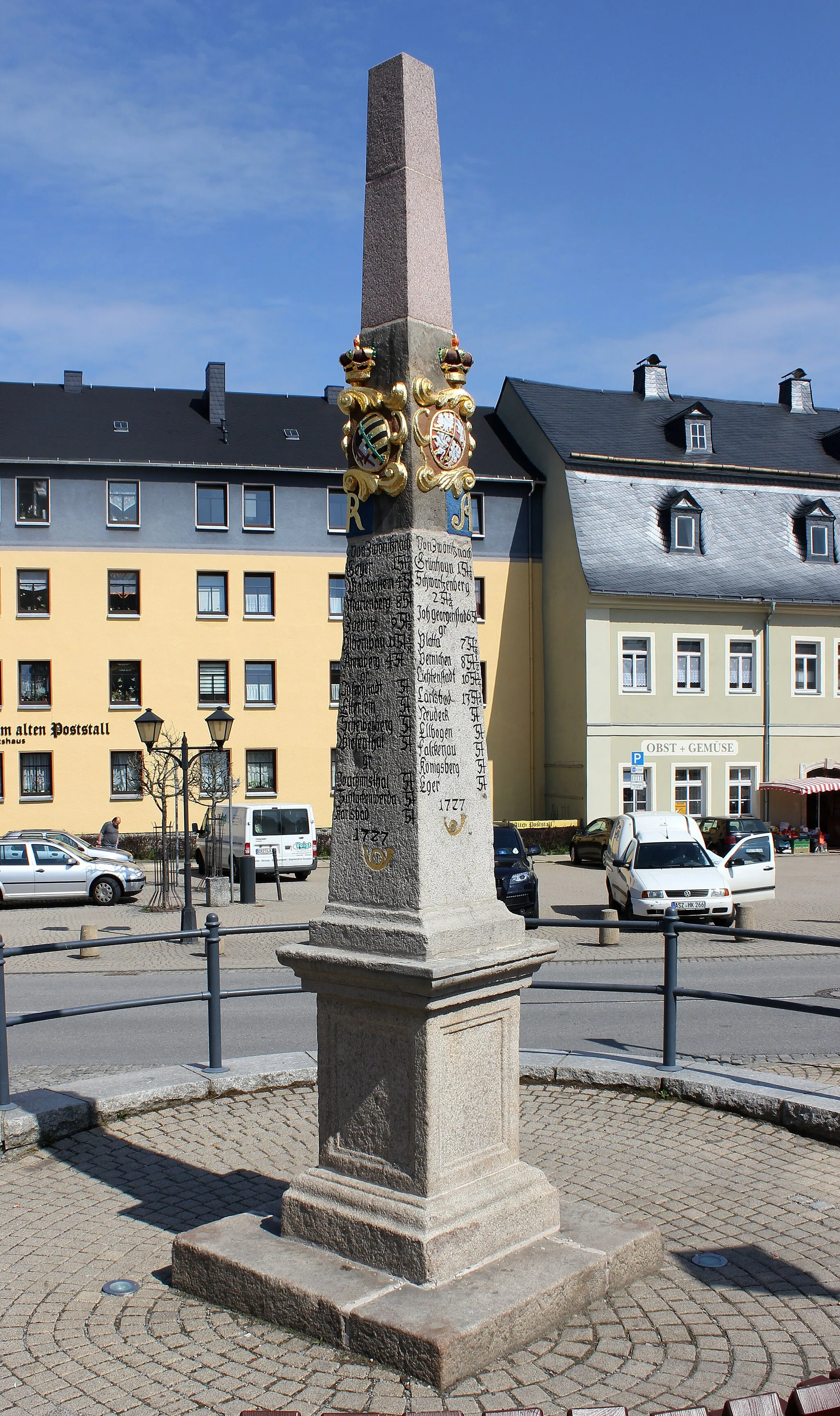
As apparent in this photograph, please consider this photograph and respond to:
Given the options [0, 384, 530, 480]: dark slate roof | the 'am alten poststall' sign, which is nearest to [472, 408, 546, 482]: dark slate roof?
[0, 384, 530, 480]: dark slate roof

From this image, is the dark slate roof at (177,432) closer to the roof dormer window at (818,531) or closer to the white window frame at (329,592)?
the white window frame at (329,592)

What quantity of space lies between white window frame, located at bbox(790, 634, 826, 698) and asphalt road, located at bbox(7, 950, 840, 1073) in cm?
2463

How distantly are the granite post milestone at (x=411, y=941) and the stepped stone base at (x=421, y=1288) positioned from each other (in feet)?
0.04

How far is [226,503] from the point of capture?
126 ft

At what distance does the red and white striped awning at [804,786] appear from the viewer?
122 feet

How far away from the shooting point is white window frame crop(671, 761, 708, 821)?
→ 37594mm

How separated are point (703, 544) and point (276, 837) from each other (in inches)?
755

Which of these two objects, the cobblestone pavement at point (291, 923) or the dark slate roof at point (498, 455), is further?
the dark slate roof at point (498, 455)

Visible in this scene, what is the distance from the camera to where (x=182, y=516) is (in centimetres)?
3819

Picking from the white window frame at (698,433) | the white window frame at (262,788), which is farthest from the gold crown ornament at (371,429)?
the white window frame at (698,433)

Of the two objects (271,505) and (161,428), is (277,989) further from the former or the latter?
(161,428)

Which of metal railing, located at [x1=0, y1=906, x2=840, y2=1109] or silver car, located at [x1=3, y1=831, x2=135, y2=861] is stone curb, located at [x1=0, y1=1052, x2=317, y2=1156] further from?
silver car, located at [x1=3, y1=831, x2=135, y2=861]

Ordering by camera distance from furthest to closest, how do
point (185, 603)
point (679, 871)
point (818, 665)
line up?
1. point (818, 665)
2. point (185, 603)
3. point (679, 871)

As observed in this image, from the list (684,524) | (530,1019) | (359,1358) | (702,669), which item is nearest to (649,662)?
(702,669)
